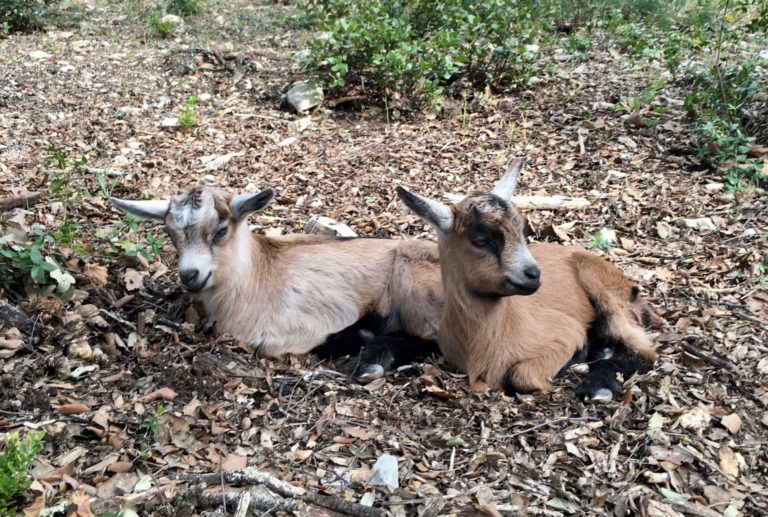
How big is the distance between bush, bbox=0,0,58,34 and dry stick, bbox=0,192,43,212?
687 cm

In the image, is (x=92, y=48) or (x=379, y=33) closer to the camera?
(x=379, y=33)

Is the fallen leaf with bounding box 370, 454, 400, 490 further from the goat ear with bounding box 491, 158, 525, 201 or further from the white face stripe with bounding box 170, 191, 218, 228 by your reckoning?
the white face stripe with bounding box 170, 191, 218, 228

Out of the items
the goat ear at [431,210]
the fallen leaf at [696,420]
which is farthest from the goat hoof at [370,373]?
the fallen leaf at [696,420]

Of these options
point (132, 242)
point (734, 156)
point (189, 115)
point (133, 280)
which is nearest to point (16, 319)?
point (133, 280)

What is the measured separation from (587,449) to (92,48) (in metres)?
10.2

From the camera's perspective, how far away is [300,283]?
5.32 meters

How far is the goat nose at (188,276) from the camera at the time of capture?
179 inches

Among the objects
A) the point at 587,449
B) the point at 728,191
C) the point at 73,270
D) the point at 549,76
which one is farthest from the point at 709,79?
the point at 73,270

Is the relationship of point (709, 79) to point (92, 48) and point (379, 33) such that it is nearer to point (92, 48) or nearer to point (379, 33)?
point (379, 33)

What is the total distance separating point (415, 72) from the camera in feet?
27.2

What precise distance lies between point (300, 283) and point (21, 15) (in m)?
9.23

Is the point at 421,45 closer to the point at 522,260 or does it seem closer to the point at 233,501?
the point at 522,260

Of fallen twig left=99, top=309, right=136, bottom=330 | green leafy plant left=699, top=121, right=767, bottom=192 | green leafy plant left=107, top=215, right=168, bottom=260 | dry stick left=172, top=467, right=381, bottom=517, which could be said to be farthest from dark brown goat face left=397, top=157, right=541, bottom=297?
green leafy plant left=699, top=121, right=767, bottom=192

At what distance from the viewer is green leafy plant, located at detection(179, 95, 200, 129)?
8.32 meters
